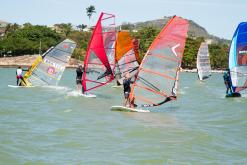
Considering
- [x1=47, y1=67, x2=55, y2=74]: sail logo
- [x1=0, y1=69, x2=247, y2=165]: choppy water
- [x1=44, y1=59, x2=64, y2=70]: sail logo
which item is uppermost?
[x1=44, y1=59, x2=64, y2=70]: sail logo

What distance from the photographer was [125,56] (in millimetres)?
31000

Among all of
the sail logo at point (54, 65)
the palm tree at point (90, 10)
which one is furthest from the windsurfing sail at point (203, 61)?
the palm tree at point (90, 10)

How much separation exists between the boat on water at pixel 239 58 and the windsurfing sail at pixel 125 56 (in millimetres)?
6979

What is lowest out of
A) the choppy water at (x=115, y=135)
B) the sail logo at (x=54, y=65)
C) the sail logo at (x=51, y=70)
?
the choppy water at (x=115, y=135)

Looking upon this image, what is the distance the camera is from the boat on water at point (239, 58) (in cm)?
2489

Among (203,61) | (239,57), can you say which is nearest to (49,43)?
(203,61)

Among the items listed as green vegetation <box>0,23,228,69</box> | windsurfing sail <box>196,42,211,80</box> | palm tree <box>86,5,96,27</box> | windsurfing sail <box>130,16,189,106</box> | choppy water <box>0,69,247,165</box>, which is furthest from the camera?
palm tree <box>86,5,96,27</box>

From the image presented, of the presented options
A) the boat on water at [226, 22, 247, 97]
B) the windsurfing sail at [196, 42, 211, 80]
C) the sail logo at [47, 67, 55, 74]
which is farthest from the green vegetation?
the boat on water at [226, 22, 247, 97]

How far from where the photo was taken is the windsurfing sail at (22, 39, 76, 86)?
27.2 m

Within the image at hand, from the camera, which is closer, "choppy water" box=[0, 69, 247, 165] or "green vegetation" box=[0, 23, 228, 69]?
"choppy water" box=[0, 69, 247, 165]

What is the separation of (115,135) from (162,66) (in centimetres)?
557

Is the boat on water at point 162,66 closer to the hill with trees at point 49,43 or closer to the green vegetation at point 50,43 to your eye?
the hill with trees at point 49,43

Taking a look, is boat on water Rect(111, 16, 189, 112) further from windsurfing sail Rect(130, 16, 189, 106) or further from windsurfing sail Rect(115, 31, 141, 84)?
windsurfing sail Rect(115, 31, 141, 84)

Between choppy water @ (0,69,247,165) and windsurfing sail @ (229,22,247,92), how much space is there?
16.4 feet
